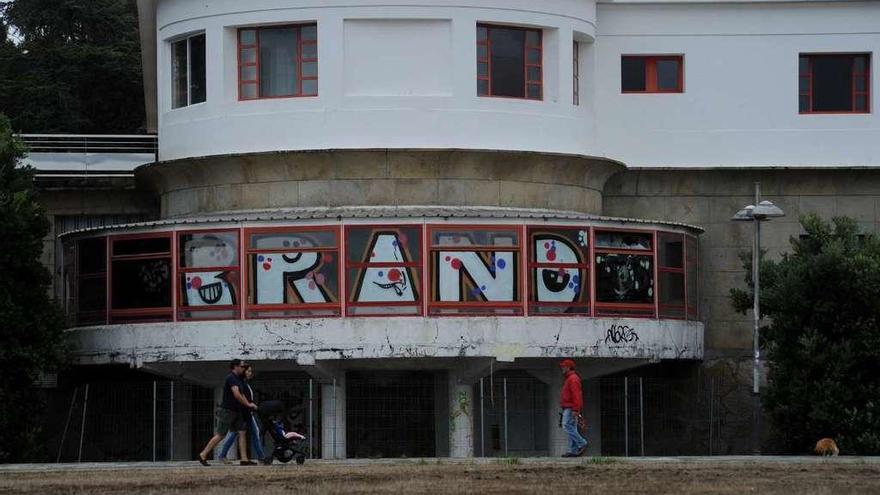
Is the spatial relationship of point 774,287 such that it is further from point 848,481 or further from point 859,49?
point 848,481

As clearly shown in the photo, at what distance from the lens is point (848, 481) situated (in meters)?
36.4

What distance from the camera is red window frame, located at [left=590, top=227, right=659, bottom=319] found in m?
50.9

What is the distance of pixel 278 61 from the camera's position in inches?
2041

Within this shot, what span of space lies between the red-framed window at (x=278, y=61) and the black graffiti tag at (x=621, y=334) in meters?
8.39

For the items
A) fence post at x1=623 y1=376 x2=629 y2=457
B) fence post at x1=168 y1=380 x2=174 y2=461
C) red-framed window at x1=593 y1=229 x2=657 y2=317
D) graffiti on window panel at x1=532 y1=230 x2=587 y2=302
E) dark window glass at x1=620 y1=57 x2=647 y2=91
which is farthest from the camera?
dark window glass at x1=620 y1=57 x2=647 y2=91

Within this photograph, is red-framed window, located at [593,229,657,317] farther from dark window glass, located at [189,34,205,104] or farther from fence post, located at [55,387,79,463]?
fence post, located at [55,387,79,463]

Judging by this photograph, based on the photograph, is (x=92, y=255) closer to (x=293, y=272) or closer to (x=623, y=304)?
(x=293, y=272)

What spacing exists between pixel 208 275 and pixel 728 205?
12598 mm

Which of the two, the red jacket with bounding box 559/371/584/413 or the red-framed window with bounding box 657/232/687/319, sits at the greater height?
the red-framed window with bounding box 657/232/687/319

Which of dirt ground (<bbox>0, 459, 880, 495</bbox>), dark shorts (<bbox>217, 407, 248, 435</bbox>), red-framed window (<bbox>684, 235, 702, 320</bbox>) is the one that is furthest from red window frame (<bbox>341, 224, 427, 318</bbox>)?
dirt ground (<bbox>0, 459, 880, 495</bbox>)

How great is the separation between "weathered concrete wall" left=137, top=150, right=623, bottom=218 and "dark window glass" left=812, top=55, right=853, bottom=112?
6115 millimetres

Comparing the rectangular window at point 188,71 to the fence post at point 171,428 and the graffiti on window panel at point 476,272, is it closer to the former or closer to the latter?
the fence post at point 171,428

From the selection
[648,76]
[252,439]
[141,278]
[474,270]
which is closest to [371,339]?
[474,270]

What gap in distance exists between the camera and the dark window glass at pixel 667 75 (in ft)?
180
